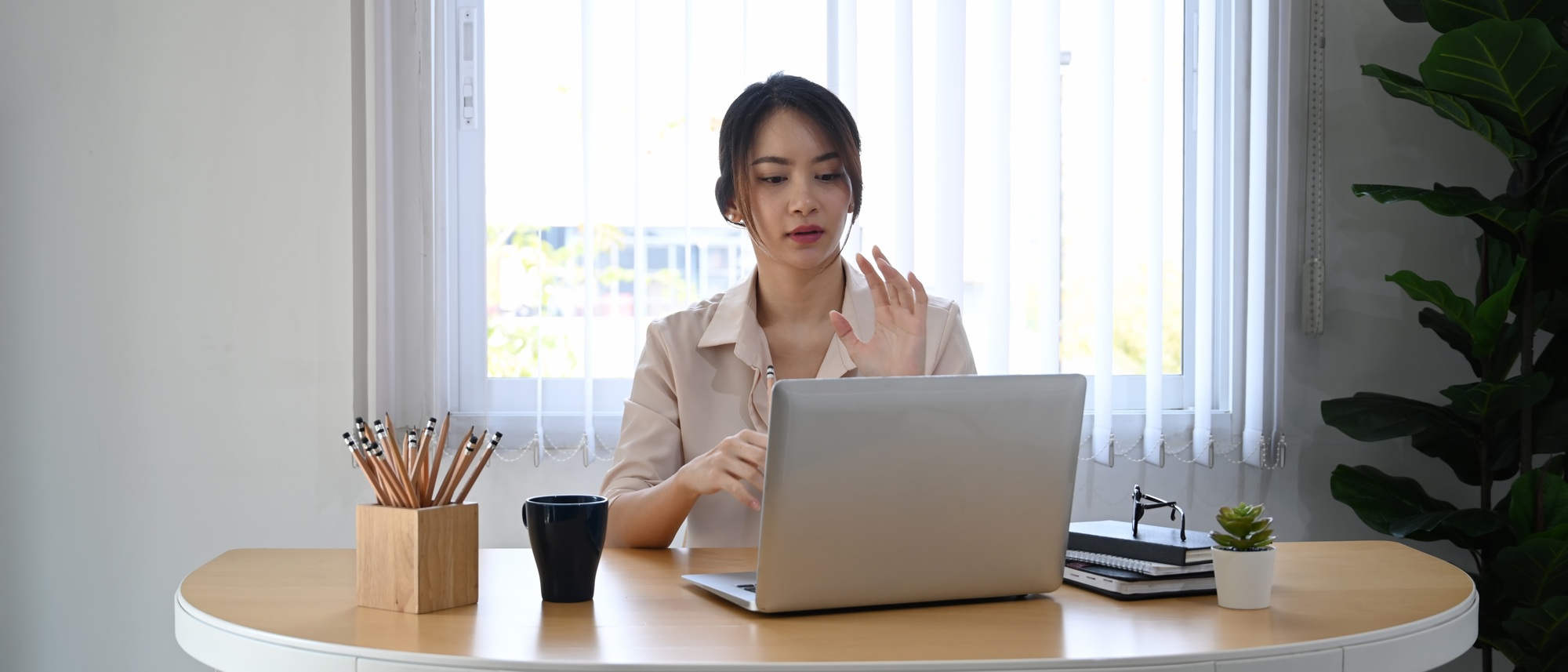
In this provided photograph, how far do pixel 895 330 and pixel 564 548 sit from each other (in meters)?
0.58

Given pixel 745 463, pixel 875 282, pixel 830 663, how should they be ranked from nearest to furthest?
pixel 830 663 < pixel 745 463 < pixel 875 282

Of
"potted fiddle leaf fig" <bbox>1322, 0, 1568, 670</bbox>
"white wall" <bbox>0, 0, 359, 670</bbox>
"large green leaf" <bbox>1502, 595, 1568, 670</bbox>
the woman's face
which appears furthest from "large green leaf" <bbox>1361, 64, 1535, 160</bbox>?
"white wall" <bbox>0, 0, 359, 670</bbox>

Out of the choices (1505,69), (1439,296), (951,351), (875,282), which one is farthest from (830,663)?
(1505,69)

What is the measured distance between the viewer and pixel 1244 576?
0.99 m

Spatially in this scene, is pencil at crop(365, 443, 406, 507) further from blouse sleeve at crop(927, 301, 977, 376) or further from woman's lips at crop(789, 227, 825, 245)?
blouse sleeve at crop(927, 301, 977, 376)

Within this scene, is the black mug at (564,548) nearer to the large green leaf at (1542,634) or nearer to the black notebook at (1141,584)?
the black notebook at (1141,584)

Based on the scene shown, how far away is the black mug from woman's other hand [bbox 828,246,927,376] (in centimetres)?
49

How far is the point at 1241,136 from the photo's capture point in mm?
2418

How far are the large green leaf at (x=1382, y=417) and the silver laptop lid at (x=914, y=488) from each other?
151cm

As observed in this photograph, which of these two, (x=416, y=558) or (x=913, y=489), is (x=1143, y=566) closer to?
(x=913, y=489)

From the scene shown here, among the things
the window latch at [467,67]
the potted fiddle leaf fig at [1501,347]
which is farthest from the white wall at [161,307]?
the potted fiddle leaf fig at [1501,347]

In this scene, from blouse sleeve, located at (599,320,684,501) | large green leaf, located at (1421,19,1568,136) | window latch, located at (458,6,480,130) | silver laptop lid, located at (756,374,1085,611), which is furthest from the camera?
window latch, located at (458,6,480,130)

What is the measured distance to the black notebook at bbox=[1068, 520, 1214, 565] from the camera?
107 centimetres

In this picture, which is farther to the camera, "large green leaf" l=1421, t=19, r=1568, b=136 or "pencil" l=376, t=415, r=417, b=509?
"large green leaf" l=1421, t=19, r=1568, b=136
